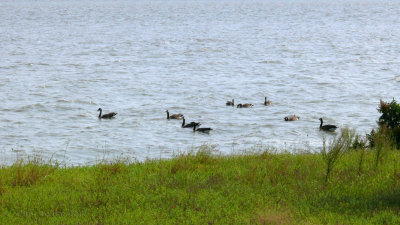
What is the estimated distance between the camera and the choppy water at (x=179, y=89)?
2253 centimetres

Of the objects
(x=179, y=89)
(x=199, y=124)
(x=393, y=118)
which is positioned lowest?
(x=199, y=124)

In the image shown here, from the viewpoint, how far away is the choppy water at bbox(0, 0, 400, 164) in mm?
22531

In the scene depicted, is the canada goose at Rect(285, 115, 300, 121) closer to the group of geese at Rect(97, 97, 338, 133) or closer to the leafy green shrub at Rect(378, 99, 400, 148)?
the group of geese at Rect(97, 97, 338, 133)

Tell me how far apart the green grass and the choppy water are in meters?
4.57

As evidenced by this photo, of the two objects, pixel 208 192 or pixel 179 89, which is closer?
pixel 208 192

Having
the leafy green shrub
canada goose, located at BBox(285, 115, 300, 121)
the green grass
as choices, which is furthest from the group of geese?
the green grass

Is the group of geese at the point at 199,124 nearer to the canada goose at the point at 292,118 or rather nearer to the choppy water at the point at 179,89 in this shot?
the canada goose at the point at 292,118

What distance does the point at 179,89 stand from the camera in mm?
34000

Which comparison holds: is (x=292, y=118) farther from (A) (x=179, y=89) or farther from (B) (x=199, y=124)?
(A) (x=179, y=89)

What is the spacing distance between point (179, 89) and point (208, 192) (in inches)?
898

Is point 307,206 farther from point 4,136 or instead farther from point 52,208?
point 4,136

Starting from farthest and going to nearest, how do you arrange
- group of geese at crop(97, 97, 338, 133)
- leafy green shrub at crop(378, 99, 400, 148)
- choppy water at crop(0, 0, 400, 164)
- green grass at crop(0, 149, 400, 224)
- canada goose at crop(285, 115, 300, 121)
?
canada goose at crop(285, 115, 300, 121), group of geese at crop(97, 97, 338, 133), choppy water at crop(0, 0, 400, 164), leafy green shrub at crop(378, 99, 400, 148), green grass at crop(0, 149, 400, 224)

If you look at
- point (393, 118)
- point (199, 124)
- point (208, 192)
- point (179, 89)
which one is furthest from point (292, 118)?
point (208, 192)

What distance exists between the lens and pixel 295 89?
3397cm
